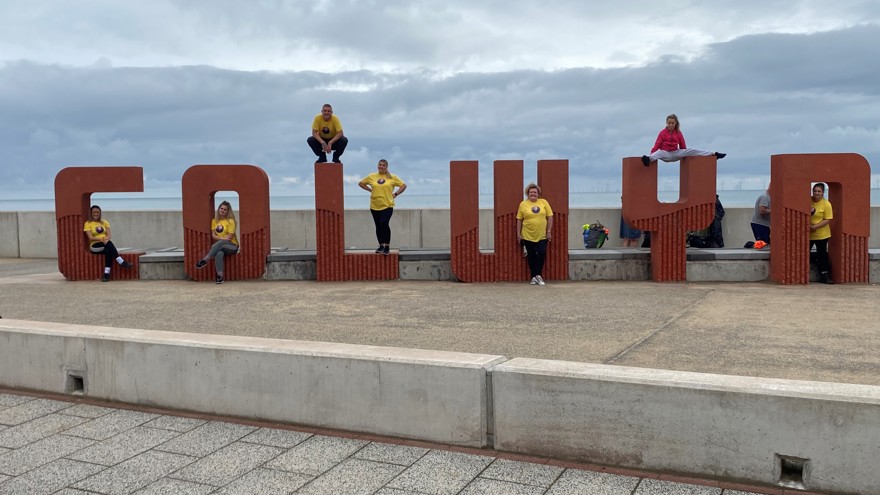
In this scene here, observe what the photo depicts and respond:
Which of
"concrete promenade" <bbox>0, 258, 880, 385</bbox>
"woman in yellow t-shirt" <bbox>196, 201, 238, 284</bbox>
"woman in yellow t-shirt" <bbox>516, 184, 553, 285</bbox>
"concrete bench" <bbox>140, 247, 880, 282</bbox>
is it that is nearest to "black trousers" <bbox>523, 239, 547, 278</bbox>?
"woman in yellow t-shirt" <bbox>516, 184, 553, 285</bbox>

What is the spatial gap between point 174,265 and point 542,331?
8.28 metres

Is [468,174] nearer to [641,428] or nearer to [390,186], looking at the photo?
[390,186]

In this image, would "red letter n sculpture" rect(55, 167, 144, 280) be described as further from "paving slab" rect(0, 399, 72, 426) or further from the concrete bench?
"paving slab" rect(0, 399, 72, 426)

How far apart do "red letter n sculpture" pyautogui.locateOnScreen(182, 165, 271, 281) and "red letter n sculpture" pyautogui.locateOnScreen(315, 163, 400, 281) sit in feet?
3.35

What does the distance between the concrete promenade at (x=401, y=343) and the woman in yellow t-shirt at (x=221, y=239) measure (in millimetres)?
516

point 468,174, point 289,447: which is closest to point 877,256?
point 468,174

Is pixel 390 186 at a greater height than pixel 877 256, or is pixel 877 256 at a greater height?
pixel 390 186

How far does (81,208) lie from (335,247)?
4.72m

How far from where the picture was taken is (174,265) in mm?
14227

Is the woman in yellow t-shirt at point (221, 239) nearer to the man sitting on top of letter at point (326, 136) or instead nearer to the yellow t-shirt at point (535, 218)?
the man sitting on top of letter at point (326, 136)

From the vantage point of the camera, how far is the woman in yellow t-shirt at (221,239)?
13.5 m

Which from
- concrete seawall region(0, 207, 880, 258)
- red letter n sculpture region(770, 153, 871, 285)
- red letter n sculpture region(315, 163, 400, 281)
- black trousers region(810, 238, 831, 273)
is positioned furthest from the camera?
concrete seawall region(0, 207, 880, 258)

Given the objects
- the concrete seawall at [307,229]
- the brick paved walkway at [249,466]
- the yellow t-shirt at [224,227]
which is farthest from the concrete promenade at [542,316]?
the concrete seawall at [307,229]

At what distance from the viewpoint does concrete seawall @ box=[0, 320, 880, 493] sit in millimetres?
4336
